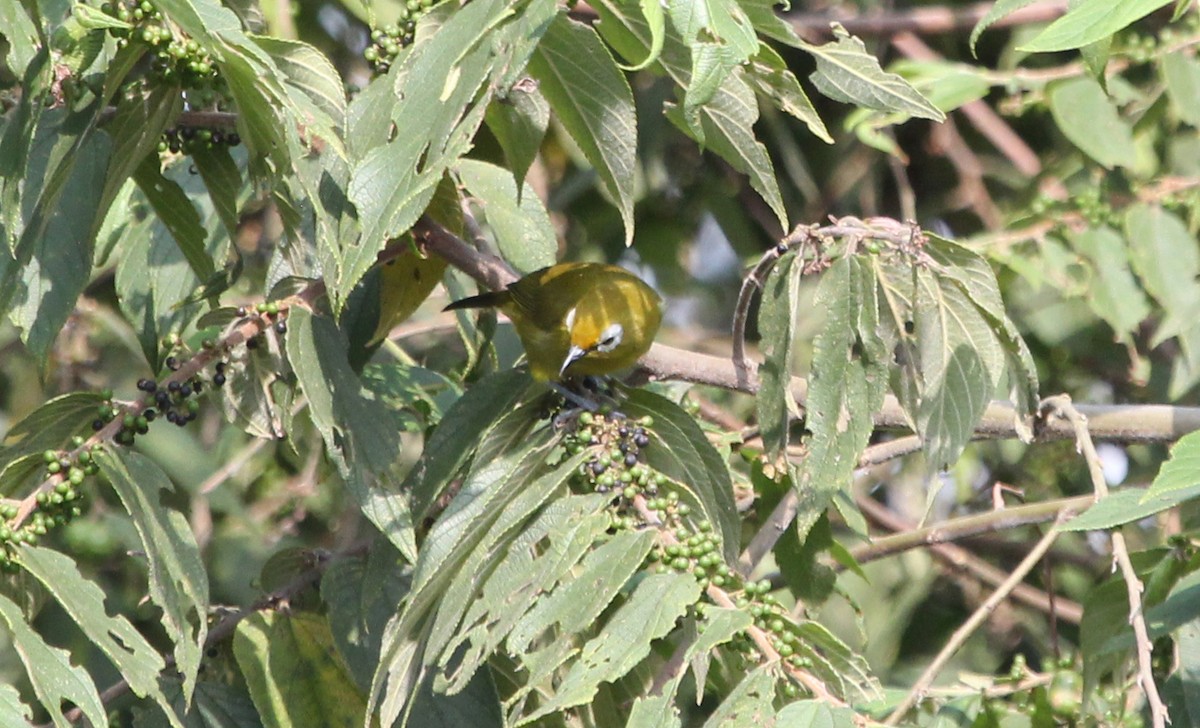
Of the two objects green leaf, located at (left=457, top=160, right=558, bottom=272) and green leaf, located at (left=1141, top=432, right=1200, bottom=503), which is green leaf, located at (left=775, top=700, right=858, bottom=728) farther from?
green leaf, located at (left=457, top=160, right=558, bottom=272)

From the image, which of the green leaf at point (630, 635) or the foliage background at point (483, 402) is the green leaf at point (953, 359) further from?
the green leaf at point (630, 635)

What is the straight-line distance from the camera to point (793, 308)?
80.2 inches

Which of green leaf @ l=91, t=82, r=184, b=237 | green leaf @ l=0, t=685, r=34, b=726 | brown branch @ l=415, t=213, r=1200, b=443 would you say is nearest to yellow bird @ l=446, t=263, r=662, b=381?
brown branch @ l=415, t=213, r=1200, b=443

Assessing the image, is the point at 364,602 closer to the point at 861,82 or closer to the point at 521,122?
the point at 521,122

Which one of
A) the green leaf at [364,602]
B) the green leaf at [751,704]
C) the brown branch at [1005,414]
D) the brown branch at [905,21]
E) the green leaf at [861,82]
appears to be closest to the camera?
the green leaf at [751,704]

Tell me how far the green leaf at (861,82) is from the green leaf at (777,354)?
Result: 25 centimetres

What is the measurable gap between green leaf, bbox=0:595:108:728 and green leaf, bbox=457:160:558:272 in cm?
117

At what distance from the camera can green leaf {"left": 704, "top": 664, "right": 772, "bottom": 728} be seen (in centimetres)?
171

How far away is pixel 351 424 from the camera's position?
215cm

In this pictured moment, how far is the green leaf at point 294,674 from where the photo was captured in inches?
88.8

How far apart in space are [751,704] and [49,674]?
892 mm

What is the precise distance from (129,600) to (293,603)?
2.72m

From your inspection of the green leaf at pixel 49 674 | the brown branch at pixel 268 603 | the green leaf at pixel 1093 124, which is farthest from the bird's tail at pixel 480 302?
the green leaf at pixel 1093 124

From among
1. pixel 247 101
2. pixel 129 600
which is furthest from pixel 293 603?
pixel 129 600
